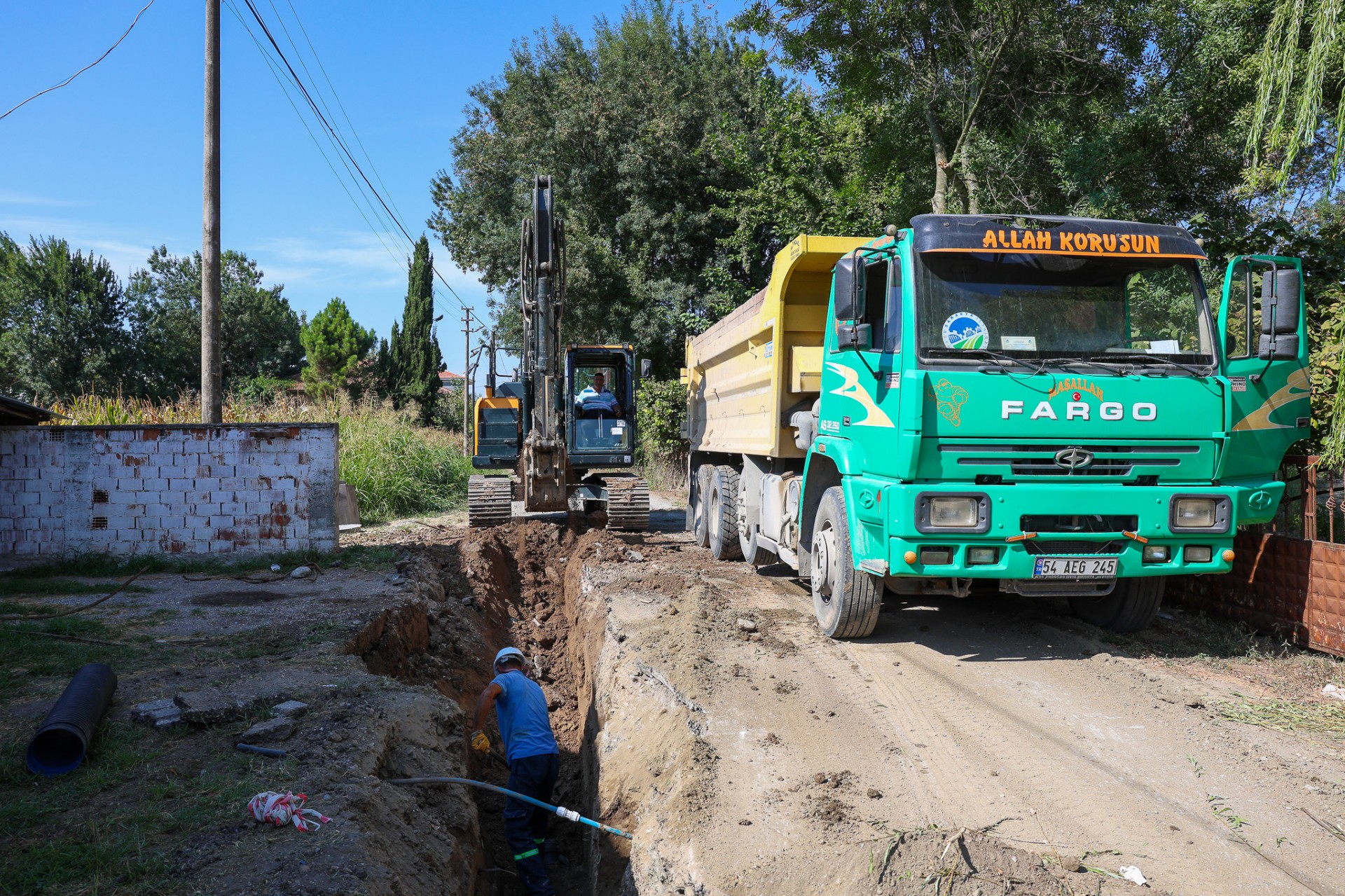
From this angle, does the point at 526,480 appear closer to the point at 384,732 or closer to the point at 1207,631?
the point at 384,732

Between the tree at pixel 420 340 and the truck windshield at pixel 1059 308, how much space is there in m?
38.2

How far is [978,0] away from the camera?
12125 mm

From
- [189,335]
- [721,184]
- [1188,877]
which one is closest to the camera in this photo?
[1188,877]

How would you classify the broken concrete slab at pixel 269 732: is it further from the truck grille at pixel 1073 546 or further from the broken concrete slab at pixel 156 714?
the truck grille at pixel 1073 546

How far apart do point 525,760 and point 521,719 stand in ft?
0.85

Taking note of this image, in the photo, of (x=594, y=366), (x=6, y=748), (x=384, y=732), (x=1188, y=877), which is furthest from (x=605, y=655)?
(x=594, y=366)

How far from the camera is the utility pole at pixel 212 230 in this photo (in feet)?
37.9

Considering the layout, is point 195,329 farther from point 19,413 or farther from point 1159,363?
point 1159,363

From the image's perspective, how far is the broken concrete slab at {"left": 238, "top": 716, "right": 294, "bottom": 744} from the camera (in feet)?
15.6

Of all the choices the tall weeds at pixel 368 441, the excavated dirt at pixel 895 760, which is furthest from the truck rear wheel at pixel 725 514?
the tall weeds at pixel 368 441

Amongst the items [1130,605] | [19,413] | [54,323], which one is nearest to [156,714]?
[1130,605]

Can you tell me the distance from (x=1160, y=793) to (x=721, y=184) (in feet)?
73.2

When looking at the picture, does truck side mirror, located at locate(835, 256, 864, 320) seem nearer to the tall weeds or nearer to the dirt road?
the dirt road

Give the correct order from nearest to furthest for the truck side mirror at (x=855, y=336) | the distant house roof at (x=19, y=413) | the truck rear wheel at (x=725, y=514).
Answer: the truck side mirror at (x=855, y=336)
the distant house roof at (x=19, y=413)
the truck rear wheel at (x=725, y=514)
